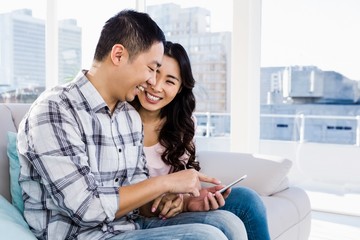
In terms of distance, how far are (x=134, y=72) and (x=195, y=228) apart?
51 centimetres

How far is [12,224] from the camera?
3.63ft

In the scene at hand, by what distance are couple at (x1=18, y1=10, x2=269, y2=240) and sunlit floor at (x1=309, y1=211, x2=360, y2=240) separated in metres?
1.59

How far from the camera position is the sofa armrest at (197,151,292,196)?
79.7 inches

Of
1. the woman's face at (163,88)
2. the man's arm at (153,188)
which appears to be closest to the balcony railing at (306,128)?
the woman's face at (163,88)

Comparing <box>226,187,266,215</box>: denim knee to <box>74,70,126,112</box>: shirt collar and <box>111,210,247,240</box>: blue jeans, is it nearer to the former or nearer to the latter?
<box>111,210,247,240</box>: blue jeans

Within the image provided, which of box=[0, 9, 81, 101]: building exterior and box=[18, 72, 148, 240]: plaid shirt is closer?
box=[18, 72, 148, 240]: plaid shirt

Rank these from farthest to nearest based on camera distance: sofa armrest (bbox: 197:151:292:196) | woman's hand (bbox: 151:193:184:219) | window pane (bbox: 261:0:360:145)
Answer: window pane (bbox: 261:0:360:145)
sofa armrest (bbox: 197:151:292:196)
woman's hand (bbox: 151:193:184:219)

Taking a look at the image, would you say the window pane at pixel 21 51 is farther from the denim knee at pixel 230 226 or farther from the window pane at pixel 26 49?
the denim knee at pixel 230 226

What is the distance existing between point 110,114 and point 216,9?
2.59 m

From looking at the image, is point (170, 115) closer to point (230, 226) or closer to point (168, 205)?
point (168, 205)

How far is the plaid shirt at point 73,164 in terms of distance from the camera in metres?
1.11

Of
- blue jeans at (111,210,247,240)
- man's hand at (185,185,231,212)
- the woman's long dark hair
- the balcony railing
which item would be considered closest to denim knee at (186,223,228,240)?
blue jeans at (111,210,247,240)

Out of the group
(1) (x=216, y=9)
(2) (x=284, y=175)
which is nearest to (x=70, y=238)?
(2) (x=284, y=175)

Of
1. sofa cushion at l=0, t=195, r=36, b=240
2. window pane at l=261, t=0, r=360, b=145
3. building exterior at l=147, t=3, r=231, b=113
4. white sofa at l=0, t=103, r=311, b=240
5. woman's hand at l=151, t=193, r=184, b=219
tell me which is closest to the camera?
sofa cushion at l=0, t=195, r=36, b=240
